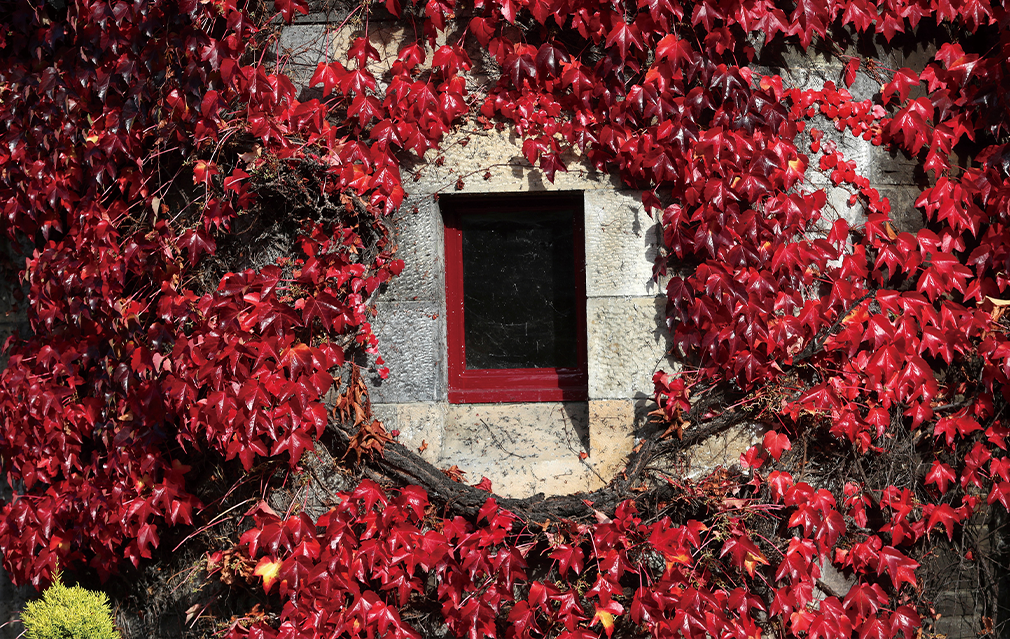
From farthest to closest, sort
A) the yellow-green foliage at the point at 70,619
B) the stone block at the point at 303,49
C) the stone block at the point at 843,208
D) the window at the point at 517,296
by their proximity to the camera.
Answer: the window at the point at 517,296, the stone block at the point at 303,49, the stone block at the point at 843,208, the yellow-green foliage at the point at 70,619

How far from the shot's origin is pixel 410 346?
3.13 m

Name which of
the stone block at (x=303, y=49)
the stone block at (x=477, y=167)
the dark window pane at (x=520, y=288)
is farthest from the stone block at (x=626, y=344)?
the stone block at (x=303, y=49)

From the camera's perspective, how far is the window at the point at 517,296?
130 inches

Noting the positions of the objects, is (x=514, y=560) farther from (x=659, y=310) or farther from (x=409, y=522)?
(x=659, y=310)

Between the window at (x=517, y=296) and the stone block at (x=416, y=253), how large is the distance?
0.59 ft

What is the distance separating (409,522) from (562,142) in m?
1.80

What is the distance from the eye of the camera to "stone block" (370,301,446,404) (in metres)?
3.13

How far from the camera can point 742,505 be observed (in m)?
2.88

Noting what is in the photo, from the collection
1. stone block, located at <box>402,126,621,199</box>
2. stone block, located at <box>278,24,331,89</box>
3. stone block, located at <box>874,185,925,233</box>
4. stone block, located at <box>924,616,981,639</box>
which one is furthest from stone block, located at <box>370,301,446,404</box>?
stone block, located at <box>924,616,981,639</box>

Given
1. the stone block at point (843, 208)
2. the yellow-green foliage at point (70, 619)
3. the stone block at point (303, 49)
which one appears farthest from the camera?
the stone block at point (303, 49)

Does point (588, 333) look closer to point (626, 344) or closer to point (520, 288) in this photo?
point (626, 344)

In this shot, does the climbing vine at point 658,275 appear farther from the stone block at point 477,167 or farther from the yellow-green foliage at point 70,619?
the yellow-green foliage at point 70,619

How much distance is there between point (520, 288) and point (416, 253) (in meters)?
0.54

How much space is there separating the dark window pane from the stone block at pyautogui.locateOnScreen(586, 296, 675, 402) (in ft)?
0.85
